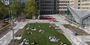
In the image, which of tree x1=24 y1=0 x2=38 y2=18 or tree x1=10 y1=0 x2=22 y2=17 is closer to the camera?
tree x1=24 y1=0 x2=38 y2=18

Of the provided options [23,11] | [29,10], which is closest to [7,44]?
[29,10]

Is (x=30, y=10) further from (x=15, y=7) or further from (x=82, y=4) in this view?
(x=82, y=4)

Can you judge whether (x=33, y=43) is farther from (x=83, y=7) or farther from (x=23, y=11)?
(x=83, y=7)

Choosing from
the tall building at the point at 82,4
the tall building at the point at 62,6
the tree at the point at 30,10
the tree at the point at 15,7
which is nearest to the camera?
the tree at the point at 30,10

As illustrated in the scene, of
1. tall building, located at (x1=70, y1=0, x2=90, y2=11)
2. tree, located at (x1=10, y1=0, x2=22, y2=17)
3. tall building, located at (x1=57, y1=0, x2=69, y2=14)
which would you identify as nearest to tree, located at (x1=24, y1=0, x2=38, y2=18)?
tree, located at (x1=10, y1=0, x2=22, y2=17)

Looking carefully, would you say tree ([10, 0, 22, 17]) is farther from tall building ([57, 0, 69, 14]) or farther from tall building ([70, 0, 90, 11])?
tall building ([57, 0, 69, 14])

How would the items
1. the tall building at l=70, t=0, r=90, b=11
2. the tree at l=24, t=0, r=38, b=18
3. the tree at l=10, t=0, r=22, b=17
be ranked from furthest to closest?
the tall building at l=70, t=0, r=90, b=11 → the tree at l=10, t=0, r=22, b=17 → the tree at l=24, t=0, r=38, b=18

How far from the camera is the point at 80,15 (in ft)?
212

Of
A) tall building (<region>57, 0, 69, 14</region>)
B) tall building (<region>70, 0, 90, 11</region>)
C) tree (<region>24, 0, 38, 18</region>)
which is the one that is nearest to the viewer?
tree (<region>24, 0, 38, 18</region>)

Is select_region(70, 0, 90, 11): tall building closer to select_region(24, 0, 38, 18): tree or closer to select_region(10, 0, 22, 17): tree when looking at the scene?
select_region(24, 0, 38, 18): tree

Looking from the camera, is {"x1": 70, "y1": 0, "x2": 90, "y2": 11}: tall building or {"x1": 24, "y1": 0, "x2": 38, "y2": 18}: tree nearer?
{"x1": 24, "y1": 0, "x2": 38, "y2": 18}: tree

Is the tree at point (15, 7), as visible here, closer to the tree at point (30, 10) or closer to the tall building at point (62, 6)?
the tree at point (30, 10)

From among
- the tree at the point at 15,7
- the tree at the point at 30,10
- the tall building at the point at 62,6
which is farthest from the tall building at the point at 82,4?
the tree at the point at 15,7

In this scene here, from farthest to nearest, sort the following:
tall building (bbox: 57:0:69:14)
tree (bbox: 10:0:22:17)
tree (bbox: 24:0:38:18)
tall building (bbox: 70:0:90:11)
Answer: tall building (bbox: 57:0:69:14) → tall building (bbox: 70:0:90:11) → tree (bbox: 10:0:22:17) → tree (bbox: 24:0:38:18)
